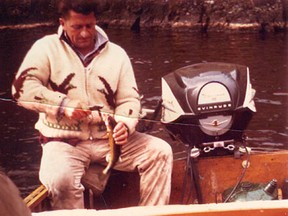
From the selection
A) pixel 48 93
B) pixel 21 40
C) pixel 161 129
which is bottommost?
pixel 161 129

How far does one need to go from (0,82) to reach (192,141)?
0.47 meters

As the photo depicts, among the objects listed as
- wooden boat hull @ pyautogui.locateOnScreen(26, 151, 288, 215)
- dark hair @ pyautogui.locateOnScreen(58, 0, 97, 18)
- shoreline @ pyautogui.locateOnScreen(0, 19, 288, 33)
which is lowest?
wooden boat hull @ pyautogui.locateOnScreen(26, 151, 288, 215)

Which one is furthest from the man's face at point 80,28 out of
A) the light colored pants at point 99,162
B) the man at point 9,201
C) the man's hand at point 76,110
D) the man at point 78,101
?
the man at point 9,201

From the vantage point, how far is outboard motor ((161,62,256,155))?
1.14 metres

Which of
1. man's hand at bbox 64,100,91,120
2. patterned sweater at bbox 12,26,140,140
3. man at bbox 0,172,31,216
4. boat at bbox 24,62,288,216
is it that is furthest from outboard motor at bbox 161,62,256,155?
man at bbox 0,172,31,216

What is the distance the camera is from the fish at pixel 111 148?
43.1 inches

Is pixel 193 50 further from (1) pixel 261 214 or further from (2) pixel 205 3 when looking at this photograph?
(1) pixel 261 214

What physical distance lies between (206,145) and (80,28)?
417 mm

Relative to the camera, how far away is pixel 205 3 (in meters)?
1.11

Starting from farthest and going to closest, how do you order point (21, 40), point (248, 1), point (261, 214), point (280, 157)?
point (280, 157), point (248, 1), point (21, 40), point (261, 214)

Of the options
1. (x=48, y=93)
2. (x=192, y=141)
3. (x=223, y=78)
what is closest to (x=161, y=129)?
(x=192, y=141)

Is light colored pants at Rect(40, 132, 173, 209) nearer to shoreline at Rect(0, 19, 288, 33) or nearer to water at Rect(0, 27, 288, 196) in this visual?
water at Rect(0, 27, 288, 196)

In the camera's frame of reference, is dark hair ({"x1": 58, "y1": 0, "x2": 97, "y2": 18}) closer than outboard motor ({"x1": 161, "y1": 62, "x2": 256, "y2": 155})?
Yes

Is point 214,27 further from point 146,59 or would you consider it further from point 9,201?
point 9,201
